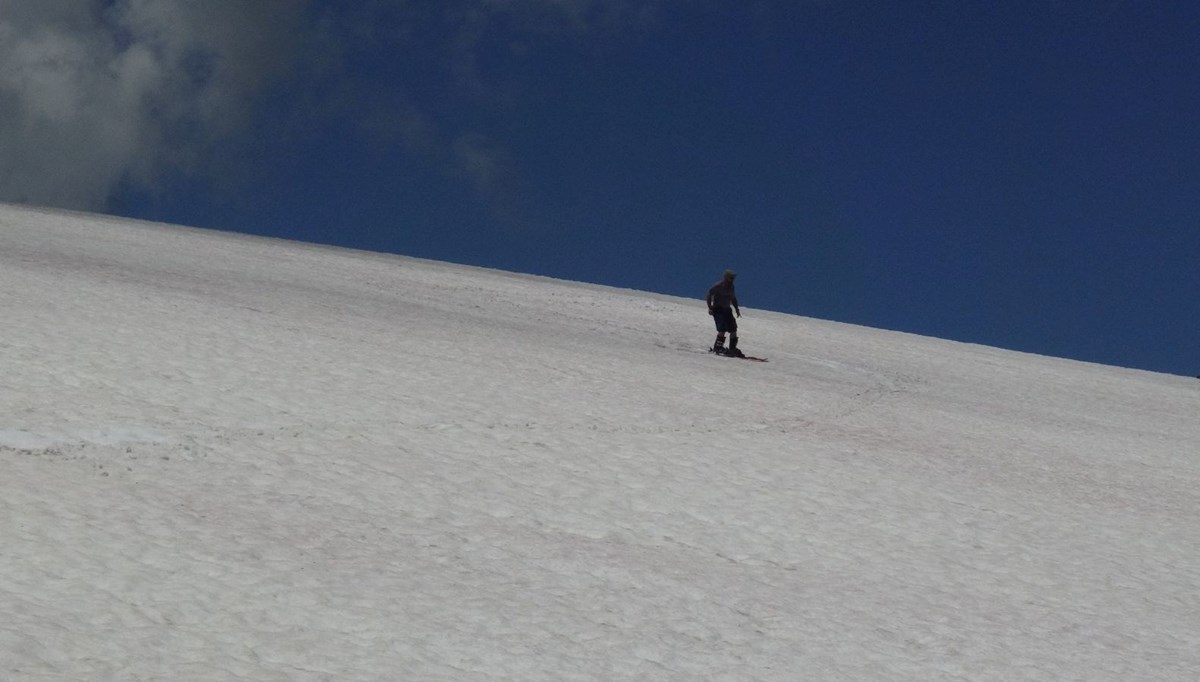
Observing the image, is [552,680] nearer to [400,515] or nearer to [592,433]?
[400,515]

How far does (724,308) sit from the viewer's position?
25.1 meters

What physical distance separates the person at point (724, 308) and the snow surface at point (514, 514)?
2241 millimetres

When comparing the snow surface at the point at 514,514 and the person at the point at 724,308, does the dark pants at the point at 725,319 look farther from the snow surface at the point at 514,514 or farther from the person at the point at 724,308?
the snow surface at the point at 514,514

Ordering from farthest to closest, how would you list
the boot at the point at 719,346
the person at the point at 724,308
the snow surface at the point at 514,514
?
the boot at the point at 719,346 → the person at the point at 724,308 → the snow surface at the point at 514,514

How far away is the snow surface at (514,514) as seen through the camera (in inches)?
320

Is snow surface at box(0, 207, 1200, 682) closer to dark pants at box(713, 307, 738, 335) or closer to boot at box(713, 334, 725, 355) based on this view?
dark pants at box(713, 307, 738, 335)

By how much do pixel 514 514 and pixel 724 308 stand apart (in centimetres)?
1447

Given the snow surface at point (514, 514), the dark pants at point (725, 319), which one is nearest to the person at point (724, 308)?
the dark pants at point (725, 319)

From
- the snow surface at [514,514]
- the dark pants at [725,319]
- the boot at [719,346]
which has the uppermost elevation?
the dark pants at [725,319]

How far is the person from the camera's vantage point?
24469 millimetres

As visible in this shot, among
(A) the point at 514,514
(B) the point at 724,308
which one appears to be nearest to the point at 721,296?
(B) the point at 724,308

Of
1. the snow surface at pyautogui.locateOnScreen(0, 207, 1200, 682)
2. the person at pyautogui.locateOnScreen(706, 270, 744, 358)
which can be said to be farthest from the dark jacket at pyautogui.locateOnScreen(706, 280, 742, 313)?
the snow surface at pyautogui.locateOnScreen(0, 207, 1200, 682)

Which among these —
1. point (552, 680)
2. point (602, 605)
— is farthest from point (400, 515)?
point (552, 680)

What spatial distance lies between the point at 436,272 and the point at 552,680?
30.2 m
